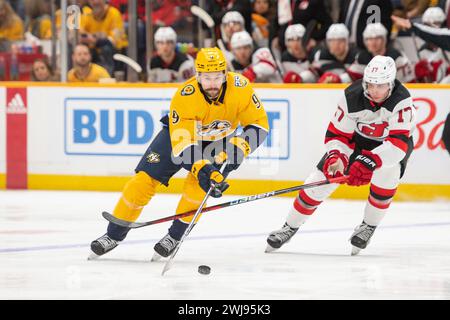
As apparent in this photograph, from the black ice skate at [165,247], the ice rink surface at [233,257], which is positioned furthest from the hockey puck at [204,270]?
the black ice skate at [165,247]

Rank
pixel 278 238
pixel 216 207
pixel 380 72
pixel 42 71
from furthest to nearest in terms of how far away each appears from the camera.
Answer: pixel 42 71, pixel 278 238, pixel 380 72, pixel 216 207

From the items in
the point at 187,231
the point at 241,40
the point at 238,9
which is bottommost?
the point at 187,231

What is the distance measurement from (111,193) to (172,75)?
1191 mm

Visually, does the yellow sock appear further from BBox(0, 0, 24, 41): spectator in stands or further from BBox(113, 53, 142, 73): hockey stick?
BBox(0, 0, 24, 41): spectator in stands

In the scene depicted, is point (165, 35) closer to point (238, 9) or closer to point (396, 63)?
point (238, 9)

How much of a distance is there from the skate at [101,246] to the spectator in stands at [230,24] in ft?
13.9

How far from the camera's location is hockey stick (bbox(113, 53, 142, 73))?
10.7 meters

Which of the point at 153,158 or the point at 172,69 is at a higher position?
the point at 172,69

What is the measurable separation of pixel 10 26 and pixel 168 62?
1.66m

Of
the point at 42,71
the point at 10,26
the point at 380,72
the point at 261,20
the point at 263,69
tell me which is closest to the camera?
the point at 380,72

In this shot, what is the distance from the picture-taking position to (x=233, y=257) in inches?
274

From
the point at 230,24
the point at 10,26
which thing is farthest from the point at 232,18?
the point at 10,26
